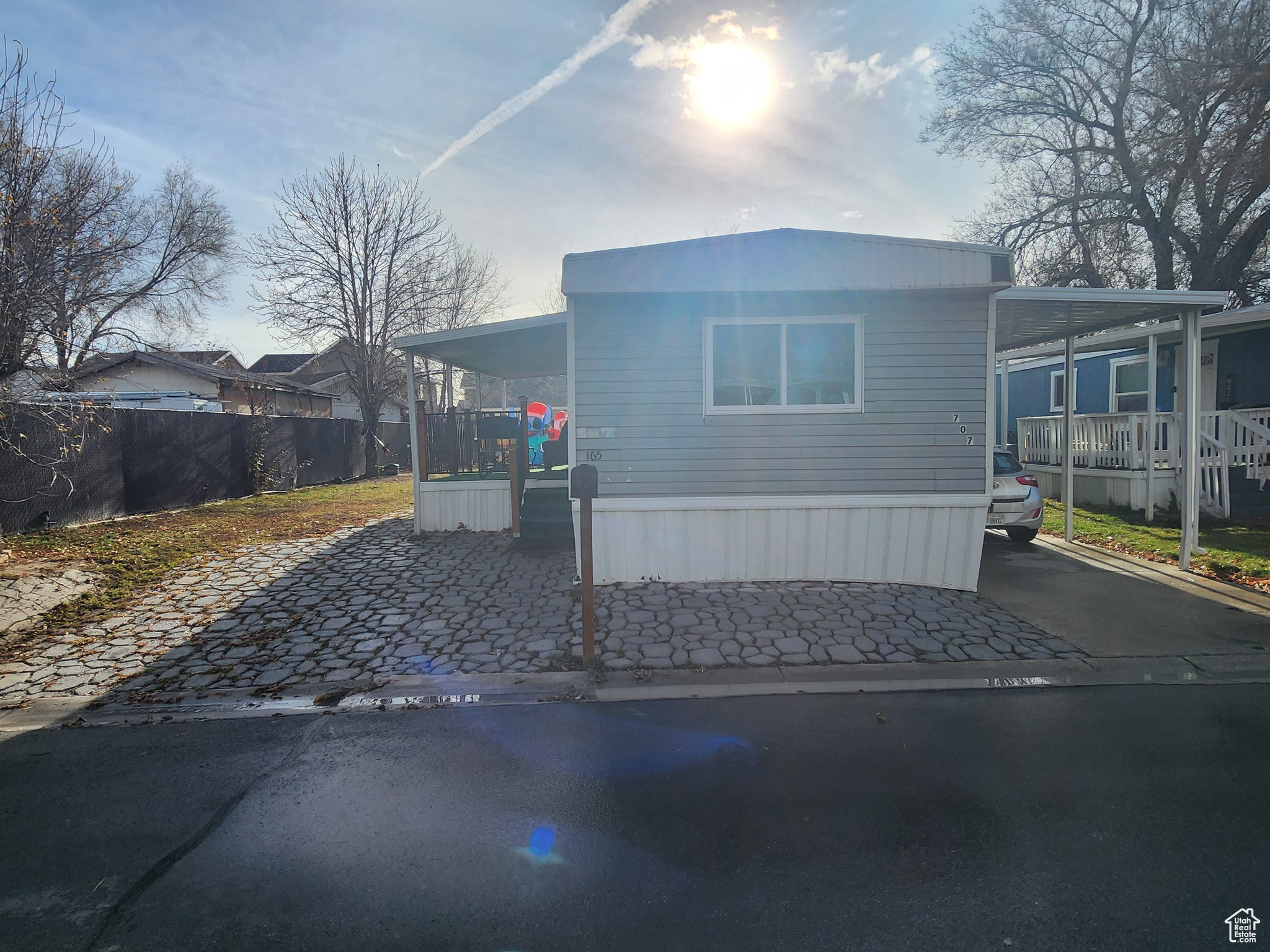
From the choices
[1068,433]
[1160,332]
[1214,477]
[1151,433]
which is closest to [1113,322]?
[1068,433]

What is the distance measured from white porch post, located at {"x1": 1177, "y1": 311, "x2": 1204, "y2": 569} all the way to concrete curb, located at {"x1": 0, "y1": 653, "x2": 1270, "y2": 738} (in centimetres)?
304

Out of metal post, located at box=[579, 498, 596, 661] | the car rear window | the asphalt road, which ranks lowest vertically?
the asphalt road

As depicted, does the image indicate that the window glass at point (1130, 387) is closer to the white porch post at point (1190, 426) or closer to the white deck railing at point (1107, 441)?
the white deck railing at point (1107, 441)

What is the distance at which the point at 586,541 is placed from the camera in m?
4.64

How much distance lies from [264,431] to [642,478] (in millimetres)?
11731

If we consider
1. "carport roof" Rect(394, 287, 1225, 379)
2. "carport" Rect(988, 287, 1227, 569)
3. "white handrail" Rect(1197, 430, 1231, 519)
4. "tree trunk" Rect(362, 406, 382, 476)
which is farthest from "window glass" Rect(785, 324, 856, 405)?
"tree trunk" Rect(362, 406, 382, 476)

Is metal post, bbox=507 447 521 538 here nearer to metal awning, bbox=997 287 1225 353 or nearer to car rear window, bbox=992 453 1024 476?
metal awning, bbox=997 287 1225 353

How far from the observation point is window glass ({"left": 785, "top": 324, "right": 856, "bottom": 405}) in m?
6.58

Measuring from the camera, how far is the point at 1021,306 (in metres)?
7.19

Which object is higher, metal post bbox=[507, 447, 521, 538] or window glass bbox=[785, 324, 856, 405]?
window glass bbox=[785, 324, 856, 405]

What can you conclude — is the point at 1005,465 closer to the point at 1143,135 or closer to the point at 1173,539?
the point at 1173,539

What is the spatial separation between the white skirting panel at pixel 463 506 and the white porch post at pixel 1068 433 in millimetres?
8072

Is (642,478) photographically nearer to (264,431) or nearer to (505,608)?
(505,608)

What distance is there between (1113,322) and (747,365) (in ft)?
17.0
